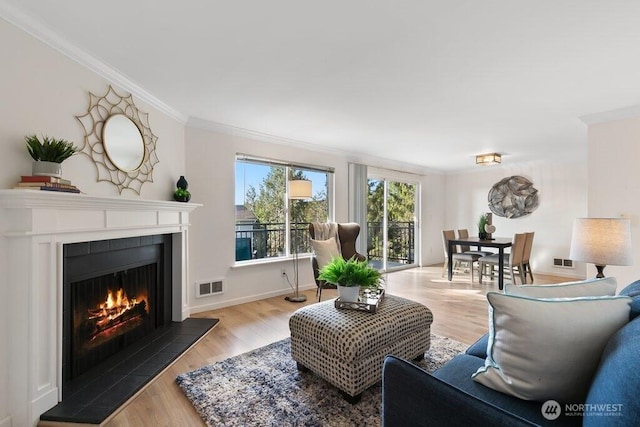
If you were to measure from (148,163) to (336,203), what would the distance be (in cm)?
287

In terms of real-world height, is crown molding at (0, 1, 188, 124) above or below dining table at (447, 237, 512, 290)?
above

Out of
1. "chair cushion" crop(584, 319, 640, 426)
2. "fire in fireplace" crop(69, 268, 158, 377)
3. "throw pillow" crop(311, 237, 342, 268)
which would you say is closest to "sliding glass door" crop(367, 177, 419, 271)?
"throw pillow" crop(311, 237, 342, 268)

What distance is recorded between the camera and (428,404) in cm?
97

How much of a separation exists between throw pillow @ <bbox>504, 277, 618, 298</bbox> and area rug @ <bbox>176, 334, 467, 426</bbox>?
102 cm

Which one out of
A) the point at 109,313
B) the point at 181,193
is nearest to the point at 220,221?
the point at 181,193

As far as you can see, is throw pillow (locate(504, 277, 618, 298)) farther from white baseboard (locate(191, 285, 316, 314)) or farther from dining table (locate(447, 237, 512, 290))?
dining table (locate(447, 237, 512, 290))

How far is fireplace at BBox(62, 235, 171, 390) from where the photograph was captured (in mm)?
2035

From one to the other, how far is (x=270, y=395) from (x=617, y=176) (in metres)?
3.89

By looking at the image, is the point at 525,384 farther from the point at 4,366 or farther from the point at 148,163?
the point at 148,163

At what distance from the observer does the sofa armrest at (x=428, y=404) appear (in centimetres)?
85

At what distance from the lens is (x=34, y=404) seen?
1655mm

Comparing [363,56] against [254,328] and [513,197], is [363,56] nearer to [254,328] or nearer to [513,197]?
[254,328]

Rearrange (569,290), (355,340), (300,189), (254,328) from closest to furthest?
(569,290) → (355,340) → (254,328) → (300,189)

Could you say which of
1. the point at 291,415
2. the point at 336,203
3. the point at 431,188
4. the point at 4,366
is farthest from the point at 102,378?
the point at 431,188
